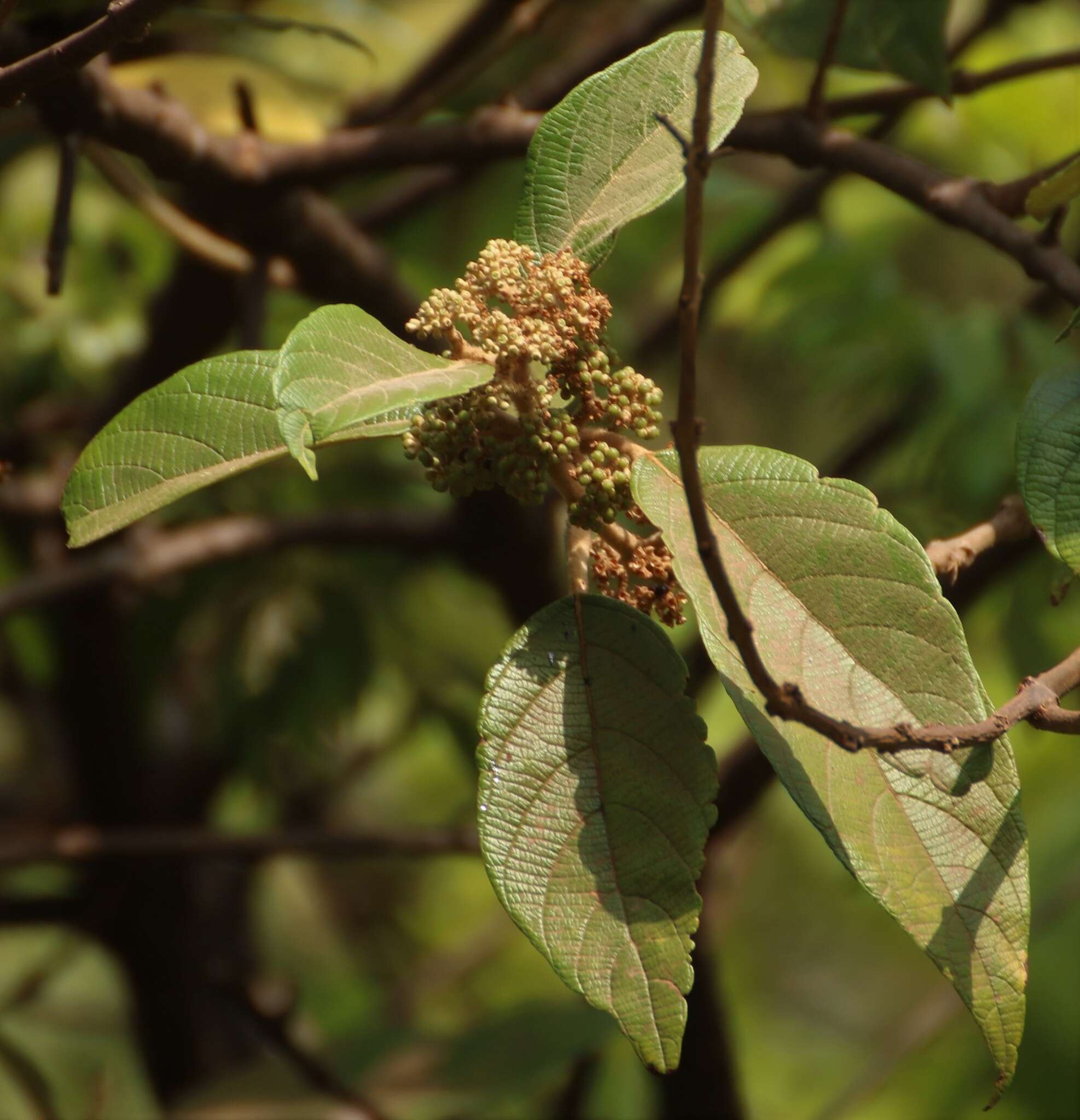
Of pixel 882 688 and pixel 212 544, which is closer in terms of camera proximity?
pixel 882 688

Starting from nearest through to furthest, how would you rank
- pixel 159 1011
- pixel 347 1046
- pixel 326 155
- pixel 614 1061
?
1. pixel 326 155
2. pixel 347 1046
3. pixel 159 1011
4. pixel 614 1061

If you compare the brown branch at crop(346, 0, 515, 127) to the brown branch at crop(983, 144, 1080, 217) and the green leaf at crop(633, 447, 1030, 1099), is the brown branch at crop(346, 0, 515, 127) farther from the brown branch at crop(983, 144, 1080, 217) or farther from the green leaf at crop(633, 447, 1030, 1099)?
the green leaf at crop(633, 447, 1030, 1099)

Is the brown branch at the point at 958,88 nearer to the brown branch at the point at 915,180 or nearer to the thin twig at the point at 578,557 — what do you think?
the brown branch at the point at 915,180

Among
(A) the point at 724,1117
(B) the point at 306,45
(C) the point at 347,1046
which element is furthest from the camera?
(B) the point at 306,45

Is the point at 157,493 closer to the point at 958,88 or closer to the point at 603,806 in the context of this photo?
the point at 603,806

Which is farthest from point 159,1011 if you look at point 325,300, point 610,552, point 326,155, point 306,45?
point 306,45

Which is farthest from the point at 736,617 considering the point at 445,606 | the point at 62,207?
the point at 445,606

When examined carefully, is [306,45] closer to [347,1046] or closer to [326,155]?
[326,155]

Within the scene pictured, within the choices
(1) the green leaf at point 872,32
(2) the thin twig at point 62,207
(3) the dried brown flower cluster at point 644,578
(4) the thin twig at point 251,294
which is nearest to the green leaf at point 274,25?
(4) the thin twig at point 251,294
